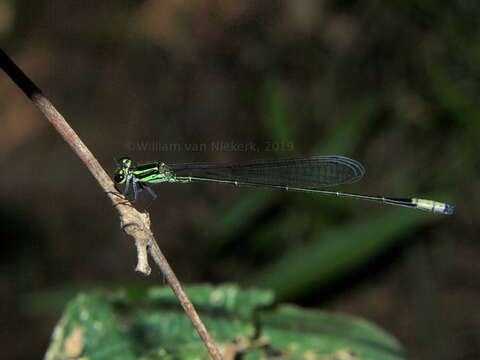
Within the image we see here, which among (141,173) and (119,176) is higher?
(141,173)

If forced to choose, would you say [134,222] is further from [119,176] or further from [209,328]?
[119,176]

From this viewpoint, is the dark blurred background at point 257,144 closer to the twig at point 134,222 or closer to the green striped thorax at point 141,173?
the green striped thorax at point 141,173

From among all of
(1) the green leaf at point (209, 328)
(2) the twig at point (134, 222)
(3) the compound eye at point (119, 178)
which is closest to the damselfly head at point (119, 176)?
(3) the compound eye at point (119, 178)

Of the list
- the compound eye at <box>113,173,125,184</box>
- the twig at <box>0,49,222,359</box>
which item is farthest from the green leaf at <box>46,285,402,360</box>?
the twig at <box>0,49,222,359</box>

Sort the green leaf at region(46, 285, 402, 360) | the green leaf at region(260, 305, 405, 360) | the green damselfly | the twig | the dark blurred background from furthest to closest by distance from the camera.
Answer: the dark blurred background < the green damselfly < the green leaf at region(260, 305, 405, 360) < the green leaf at region(46, 285, 402, 360) < the twig

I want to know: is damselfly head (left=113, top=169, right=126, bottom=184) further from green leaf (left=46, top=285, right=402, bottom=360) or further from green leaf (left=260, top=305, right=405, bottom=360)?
green leaf (left=260, top=305, right=405, bottom=360)

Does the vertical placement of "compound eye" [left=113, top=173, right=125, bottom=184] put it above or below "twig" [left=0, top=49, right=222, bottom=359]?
above

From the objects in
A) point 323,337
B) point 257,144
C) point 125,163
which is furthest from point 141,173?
point 257,144

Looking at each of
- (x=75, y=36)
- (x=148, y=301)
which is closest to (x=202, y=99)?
(x=75, y=36)
